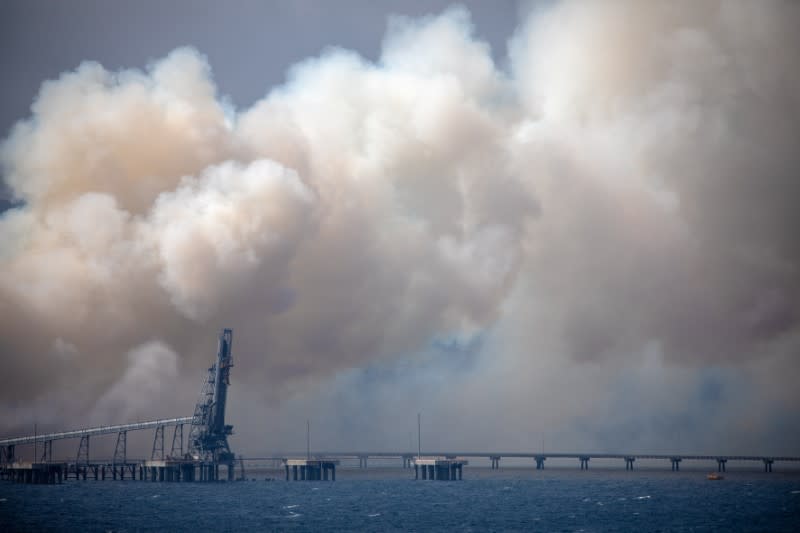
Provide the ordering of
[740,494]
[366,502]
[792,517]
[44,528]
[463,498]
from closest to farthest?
[44,528] < [792,517] < [366,502] < [463,498] < [740,494]

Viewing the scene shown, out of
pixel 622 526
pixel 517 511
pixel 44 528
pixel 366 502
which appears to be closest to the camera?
pixel 44 528

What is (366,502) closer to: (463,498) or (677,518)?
(463,498)

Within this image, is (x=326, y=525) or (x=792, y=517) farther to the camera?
(x=792, y=517)

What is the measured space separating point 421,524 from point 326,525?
Answer: 41.0ft

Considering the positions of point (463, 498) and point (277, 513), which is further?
point (463, 498)

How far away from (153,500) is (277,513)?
36500 millimetres

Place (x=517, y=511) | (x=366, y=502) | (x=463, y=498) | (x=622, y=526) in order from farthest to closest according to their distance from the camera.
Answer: (x=463, y=498) → (x=366, y=502) → (x=517, y=511) → (x=622, y=526)

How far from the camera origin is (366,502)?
541 ft

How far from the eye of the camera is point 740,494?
19525 centimetres

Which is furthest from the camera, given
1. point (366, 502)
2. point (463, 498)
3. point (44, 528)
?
point (463, 498)

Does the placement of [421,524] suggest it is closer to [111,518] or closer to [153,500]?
[111,518]

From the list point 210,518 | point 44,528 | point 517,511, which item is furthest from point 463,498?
point 44,528

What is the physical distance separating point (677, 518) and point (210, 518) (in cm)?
6405

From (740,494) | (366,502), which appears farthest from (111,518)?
(740,494)
